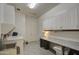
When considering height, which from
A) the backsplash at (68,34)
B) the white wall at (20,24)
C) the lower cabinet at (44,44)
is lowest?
the lower cabinet at (44,44)

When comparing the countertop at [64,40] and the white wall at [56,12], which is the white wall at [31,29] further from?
the countertop at [64,40]

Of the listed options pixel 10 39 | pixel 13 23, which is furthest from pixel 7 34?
pixel 13 23

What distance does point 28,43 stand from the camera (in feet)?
8.42

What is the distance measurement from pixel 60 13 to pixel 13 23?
1.55 metres

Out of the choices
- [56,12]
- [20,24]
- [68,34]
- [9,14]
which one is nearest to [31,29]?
[20,24]

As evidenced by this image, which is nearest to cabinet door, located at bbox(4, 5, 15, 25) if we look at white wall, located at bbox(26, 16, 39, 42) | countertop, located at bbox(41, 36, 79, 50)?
white wall, located at bbox(26, 16, 39, 42)

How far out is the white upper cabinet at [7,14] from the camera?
87.2 inches

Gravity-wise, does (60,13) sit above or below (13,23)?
above

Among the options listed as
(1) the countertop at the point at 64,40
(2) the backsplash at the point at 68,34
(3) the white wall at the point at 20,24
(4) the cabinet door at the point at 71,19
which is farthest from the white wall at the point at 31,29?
(4) the cabinet door at the point at 71,19

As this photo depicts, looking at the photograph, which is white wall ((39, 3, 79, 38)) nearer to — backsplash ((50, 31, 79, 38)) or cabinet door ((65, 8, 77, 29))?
backsplash ((50, 31, 79, 38))

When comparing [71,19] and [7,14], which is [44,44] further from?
[7,14]
